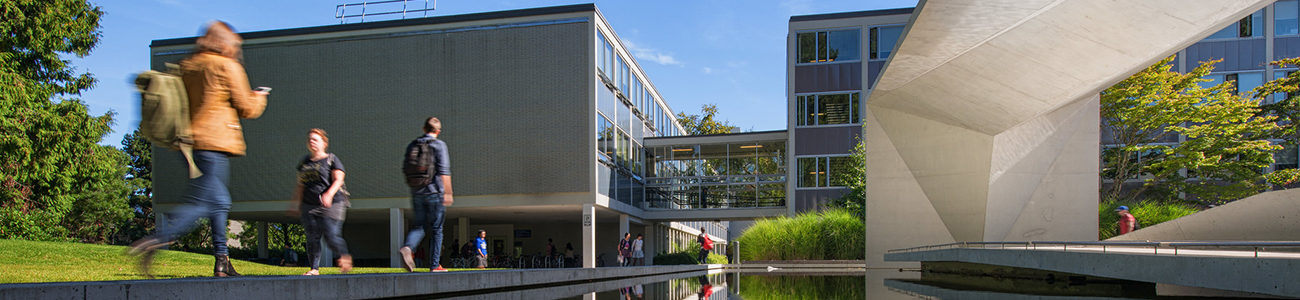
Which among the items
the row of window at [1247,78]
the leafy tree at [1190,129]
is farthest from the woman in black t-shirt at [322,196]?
the row of window at [1247,78]

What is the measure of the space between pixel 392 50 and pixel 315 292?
22161 millimetres

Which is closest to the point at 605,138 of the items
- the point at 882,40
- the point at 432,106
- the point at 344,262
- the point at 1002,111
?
the point at 432,106

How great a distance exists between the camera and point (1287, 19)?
2811cm

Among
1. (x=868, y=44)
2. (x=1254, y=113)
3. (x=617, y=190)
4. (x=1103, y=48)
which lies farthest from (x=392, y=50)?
(x=1254, y=113)

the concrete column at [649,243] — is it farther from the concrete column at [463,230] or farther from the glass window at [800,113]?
the glass window at [800,113]

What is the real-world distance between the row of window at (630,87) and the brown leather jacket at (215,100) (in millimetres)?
19972

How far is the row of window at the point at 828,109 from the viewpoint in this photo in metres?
29.0

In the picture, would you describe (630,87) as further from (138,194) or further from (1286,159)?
(138,194)

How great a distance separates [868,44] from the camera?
28688 millimetres

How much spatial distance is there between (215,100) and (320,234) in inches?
66.2

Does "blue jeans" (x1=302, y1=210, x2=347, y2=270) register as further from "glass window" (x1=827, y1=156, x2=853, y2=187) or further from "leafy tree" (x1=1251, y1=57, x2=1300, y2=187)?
"leafy tree" (x1=1251, y1=57, x2=1300, y2=187)

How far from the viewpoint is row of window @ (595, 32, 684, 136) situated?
2561 centimetres

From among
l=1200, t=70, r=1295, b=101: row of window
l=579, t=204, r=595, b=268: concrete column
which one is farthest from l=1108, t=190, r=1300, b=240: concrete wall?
l=1200, t=70, r=1295, b=101: row of window

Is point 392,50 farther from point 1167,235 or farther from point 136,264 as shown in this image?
point 136,264
